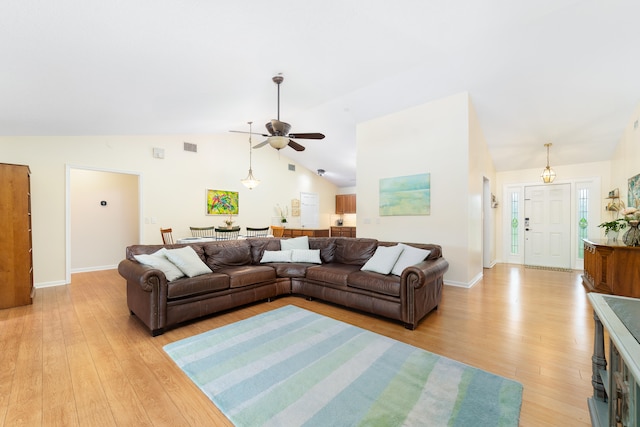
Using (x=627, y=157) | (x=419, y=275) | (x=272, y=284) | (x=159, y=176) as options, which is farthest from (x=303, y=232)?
(x=627, y=157)

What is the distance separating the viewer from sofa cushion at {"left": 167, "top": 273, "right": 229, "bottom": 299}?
282 centimetres

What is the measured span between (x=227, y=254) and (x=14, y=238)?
2706 millimetres

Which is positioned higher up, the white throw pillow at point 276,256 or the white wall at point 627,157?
the white wall at point 627,157

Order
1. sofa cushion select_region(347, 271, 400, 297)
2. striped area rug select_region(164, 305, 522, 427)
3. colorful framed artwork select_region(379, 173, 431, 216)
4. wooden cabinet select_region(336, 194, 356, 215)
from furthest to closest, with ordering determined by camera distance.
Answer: wooden cabinet select_region(336, 194, 356, 215) → colorful framed artwork select_region(379, 173, 431, 216) → sofa cushion select_region(347, 271, 400, 297) → striped area rug select_region(164, 305, 522, 427)

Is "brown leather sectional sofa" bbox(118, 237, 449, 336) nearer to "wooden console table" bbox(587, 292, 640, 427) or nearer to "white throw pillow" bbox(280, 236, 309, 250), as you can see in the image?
"white throw pillow" bbox(280, 236, 309, 250)

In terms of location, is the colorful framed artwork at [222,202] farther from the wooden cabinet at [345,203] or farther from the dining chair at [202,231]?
the wooden cabinet at [345,203]

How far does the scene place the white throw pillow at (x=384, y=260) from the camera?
3.24 m

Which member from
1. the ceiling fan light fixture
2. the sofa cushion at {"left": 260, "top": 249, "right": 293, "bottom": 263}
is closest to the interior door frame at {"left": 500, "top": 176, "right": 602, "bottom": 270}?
the sofa cushion at {"left": 260, "top": 249, "right": 293, "bottom": 263}

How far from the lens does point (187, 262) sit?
126 inches

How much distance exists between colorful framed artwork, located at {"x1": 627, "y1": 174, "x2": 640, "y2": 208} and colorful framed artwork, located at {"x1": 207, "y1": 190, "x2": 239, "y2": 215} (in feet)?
24.7

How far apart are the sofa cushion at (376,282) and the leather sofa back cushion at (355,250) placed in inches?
27.6

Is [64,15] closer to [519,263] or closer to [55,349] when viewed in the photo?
[55,349]

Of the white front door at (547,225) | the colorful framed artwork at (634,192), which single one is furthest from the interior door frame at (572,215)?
the colorful framed artwork at (634,192)

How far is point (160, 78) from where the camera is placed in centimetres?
301
